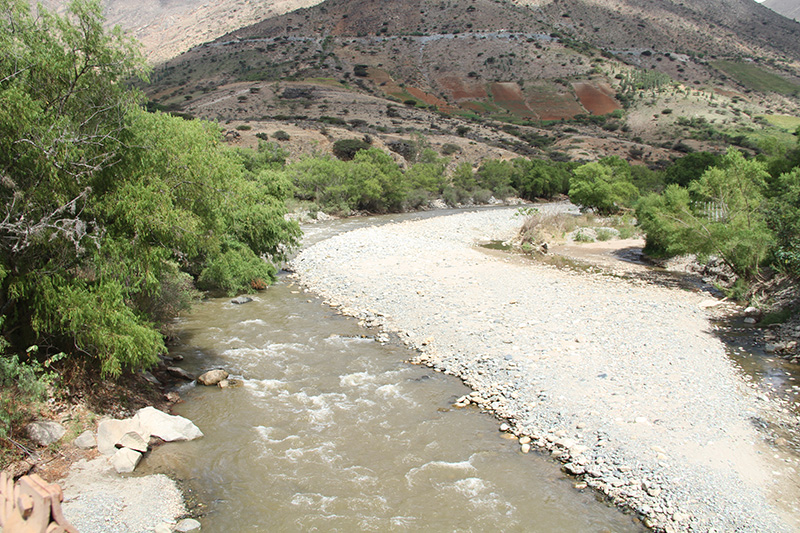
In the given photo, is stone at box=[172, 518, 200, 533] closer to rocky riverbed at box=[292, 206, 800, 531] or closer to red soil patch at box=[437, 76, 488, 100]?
rocky riverbed at box=[292, 206, 800, 531]

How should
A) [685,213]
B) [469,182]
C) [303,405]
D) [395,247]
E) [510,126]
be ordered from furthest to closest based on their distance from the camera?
[510,126], [469,182], [395,247], [685,213], [303,405]

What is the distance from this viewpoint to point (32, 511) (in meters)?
4.67

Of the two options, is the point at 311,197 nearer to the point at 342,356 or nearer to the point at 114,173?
the point at 342,356

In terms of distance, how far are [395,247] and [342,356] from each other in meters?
13.4

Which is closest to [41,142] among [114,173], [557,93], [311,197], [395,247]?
[114,173]

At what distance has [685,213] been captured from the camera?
19.8 metres

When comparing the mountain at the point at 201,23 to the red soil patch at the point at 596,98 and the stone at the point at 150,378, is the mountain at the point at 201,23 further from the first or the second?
the stone at the point at 150,378

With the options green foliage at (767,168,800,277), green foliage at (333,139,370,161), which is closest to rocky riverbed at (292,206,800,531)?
green foliage at (767,168,800,277)

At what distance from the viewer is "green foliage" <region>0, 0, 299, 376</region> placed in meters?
6.60

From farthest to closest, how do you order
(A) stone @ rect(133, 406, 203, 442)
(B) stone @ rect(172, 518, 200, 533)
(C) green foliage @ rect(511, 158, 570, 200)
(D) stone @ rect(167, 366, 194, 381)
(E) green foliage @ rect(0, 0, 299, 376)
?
(C) green foliage @ rect(511, 158, 570, 200), (D) stone @ rect(167, 366, 194, 381), (A) stone @ rect(133, 406, 203, 442), (E) green foliage @ rect(0, 0, 299, 376), (B) stone @ rect(172, 518, 200, 533)

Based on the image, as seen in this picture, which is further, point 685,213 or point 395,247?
point 395,247

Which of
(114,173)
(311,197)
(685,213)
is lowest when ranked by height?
(311,197)

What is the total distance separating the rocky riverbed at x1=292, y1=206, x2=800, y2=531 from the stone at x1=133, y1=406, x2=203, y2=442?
487cm

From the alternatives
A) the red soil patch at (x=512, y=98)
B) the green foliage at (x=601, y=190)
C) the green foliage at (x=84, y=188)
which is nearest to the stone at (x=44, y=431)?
the green foliage at (x=84, y=188)
